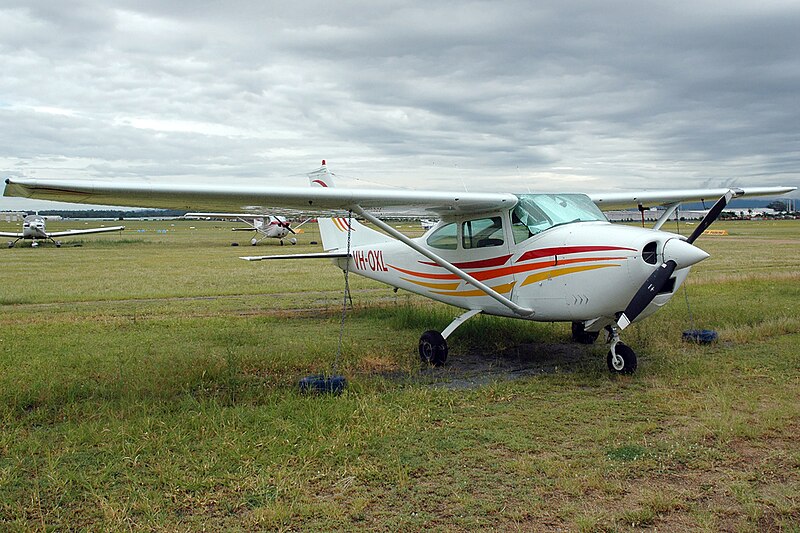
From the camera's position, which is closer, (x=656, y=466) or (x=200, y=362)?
(x=656, y=466)

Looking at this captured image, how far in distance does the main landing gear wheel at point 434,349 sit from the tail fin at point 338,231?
3221 mm

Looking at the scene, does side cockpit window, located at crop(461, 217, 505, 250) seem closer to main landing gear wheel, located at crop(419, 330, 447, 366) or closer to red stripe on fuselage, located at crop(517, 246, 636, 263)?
red stripe on fuselage, located at crop(517, 246, 636, 263)

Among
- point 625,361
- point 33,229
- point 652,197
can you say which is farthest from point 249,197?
point 33,229

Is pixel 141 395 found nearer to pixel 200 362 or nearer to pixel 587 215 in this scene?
pixel 200 362

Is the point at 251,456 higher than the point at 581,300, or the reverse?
the point at 581,300

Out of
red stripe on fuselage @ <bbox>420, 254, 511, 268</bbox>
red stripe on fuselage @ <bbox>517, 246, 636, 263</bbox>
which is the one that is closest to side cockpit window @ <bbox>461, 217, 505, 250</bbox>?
red stripe on fuselage @ <bbox>420, 254, 511, 268</bbox>

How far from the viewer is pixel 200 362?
27.2 feet

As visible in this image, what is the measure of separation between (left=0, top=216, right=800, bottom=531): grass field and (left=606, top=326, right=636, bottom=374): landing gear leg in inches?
8.9

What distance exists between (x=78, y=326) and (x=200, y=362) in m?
4.61

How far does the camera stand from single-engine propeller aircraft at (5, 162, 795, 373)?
7.00 meters

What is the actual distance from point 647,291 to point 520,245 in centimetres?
189

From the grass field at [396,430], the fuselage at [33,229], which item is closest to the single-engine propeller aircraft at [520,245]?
the grass field at [396,430]

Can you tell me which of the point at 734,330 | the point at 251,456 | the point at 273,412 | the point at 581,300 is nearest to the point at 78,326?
the point at 273,412

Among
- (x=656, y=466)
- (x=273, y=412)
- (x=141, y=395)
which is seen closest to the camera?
(x=656, y=466)
